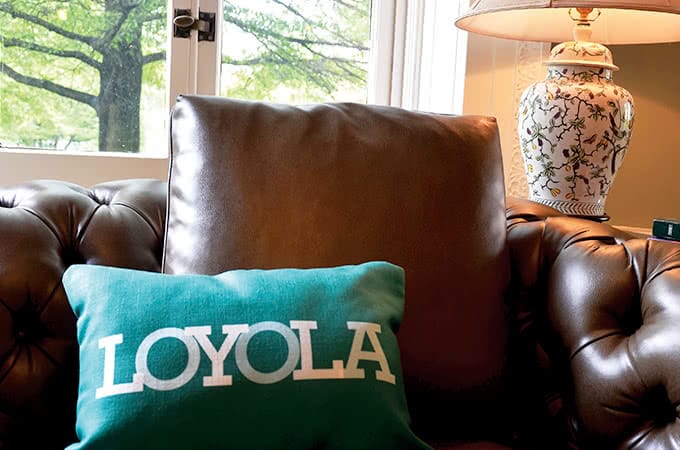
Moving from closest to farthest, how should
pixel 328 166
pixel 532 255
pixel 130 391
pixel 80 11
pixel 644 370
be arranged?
pixel 130 391 < pixel 644 370 < pixel 328 166 < pixel 532 255 < pixel 80 11

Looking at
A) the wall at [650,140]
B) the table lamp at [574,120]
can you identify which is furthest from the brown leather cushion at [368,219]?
the wall at [650,140]

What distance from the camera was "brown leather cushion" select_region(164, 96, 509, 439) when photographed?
3.64ft

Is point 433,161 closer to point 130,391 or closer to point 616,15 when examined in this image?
point 130,391

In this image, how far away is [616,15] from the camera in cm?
177

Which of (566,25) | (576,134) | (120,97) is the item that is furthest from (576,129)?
(120,97)

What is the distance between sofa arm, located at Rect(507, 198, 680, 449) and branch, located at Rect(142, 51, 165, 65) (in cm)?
112

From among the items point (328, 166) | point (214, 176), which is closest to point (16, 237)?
point (214, 176)

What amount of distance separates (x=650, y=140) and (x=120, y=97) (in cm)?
154

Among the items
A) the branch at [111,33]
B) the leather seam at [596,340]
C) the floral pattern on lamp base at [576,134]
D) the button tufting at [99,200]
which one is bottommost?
the leather seam at [596,340]

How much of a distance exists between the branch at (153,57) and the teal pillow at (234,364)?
1.14 meters

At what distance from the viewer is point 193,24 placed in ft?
6.65

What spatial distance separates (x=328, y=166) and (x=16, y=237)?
45 cm

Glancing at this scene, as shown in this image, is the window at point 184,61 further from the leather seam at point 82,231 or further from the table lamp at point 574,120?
the leather seam at point 82,231

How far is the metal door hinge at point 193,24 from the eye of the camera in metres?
2.01
